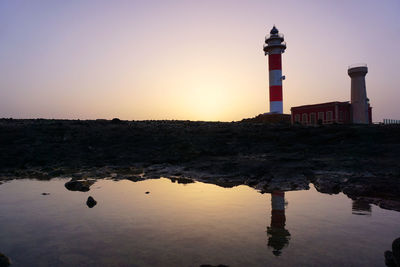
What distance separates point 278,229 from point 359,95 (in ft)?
135

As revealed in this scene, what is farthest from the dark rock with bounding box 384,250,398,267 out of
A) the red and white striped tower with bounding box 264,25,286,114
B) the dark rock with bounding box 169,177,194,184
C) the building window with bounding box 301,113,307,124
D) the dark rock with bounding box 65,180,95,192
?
the building window with bounding box 301,113,307,124

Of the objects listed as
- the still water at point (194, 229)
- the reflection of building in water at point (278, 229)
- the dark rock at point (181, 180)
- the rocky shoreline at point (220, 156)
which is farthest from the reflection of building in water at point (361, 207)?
the dark rock at point (181, 180)

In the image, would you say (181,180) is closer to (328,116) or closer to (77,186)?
(77,186)

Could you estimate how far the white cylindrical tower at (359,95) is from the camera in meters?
41.3

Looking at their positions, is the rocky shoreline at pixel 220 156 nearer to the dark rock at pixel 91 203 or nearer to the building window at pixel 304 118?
the dark rock at pixel 91 203

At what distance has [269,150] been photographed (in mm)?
19359

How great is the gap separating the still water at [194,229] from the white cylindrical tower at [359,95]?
35.4 m

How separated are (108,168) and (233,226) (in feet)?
37.5

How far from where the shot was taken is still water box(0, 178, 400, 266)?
5.88 m

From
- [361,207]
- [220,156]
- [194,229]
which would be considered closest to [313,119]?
[220,156]

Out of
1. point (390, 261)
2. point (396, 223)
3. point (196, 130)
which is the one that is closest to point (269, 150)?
point (196, 130)

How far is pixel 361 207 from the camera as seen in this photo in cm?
900

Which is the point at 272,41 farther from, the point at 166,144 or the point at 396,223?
the point at 396,223

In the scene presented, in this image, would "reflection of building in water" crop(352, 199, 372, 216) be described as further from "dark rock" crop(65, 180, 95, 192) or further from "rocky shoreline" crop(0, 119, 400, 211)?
"dark rock" crop(65, 180, 95, 192)
